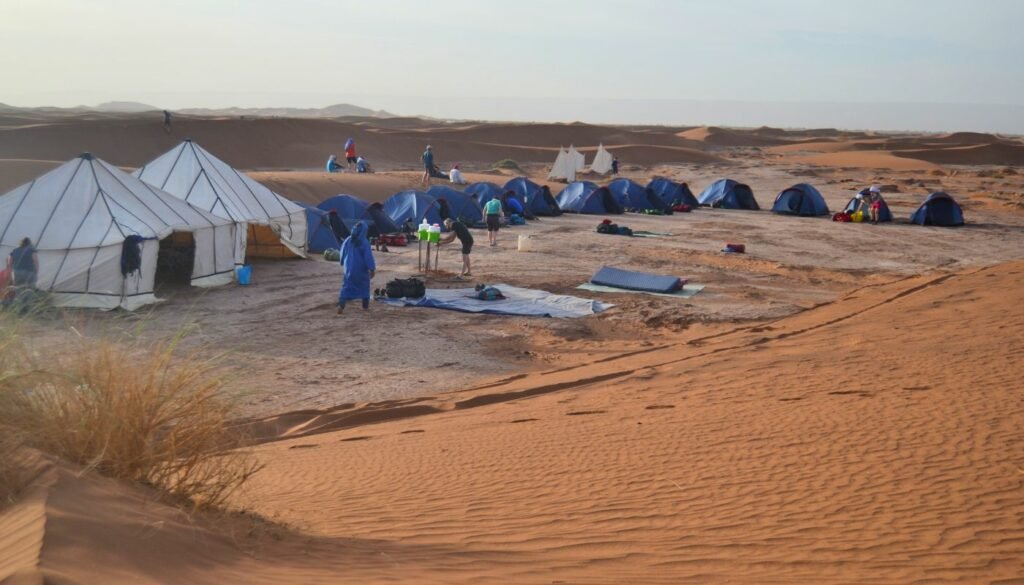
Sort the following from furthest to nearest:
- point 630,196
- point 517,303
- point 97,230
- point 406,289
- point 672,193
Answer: point 672,193 → point 630,196 → point 406,289 → point 517,303 → point 97,230

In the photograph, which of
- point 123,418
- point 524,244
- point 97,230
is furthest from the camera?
point 524,244

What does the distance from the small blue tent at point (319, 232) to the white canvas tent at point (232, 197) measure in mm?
767

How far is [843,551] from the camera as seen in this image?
233 inches

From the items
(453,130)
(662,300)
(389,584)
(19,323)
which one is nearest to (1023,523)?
(389,584)

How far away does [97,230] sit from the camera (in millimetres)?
16422

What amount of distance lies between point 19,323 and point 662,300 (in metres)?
12.5

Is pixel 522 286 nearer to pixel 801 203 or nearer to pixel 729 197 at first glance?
pixel 801 203

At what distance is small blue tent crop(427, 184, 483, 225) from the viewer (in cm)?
2828

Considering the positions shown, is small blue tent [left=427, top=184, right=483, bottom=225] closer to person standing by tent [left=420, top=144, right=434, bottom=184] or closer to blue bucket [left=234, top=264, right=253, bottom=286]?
person standing by tent [left=420, top=144, right=434, bottom=184]

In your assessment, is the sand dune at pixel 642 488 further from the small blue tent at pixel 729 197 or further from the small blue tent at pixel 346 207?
the small blue tent at pixel 729 197

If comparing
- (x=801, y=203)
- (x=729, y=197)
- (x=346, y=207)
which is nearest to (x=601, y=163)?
(x=729, y=197)

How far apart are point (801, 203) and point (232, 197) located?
20567 millimetres

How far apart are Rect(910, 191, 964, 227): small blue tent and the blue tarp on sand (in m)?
17.9

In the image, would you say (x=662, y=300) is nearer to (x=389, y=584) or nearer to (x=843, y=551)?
(x=843, y=551)
